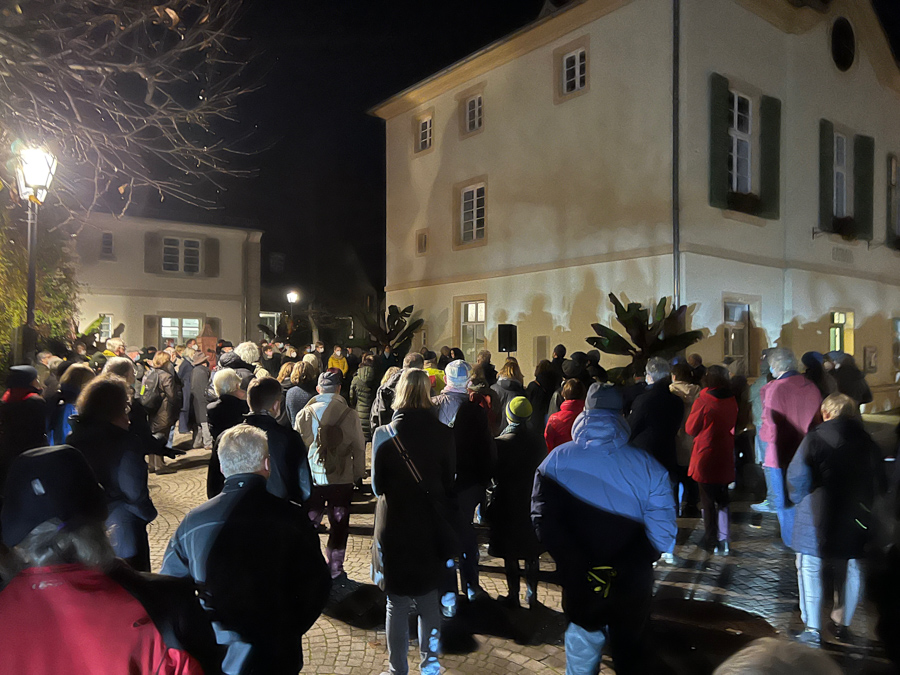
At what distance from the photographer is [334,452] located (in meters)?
5.33

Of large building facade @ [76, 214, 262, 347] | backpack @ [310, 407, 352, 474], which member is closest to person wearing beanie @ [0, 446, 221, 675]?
backpack @ [310, 407, 352, 474]

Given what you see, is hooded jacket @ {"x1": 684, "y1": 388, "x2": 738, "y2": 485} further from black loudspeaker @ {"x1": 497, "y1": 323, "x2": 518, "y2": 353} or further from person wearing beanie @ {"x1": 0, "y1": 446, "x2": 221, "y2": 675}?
black loudspeaker @ {"x1": 497, "y1": 323, "x2": 518, "y2": 353}

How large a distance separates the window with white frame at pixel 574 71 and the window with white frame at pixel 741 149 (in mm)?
3394

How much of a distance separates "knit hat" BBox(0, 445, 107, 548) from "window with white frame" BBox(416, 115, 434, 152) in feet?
58.5

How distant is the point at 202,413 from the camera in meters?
10.6

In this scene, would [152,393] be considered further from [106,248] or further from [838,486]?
[106,248]

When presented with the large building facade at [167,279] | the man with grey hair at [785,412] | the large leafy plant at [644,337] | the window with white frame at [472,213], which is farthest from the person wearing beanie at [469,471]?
the large building facade at [167,279]

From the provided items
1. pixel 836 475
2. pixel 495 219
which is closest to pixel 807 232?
pixel 495 219

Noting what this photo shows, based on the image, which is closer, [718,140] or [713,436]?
[713,436]

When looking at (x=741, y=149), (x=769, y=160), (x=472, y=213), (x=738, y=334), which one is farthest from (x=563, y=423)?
(x=472, y=213)

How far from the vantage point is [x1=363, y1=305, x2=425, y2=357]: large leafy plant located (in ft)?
59.5

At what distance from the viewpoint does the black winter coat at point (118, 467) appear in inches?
141

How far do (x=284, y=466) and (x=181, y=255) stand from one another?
86.9 ft

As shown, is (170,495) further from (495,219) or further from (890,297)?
(890,297)
